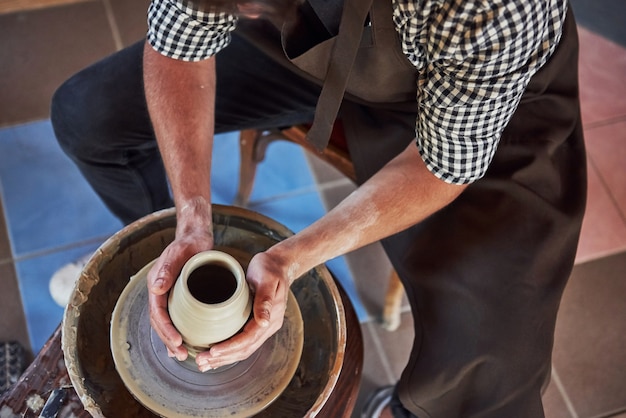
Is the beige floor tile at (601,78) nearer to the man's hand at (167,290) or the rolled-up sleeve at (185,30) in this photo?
the rolled-up sleeve at (185,30)

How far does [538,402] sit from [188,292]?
0.56m

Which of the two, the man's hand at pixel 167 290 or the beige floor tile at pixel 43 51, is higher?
the man's hand at pixel 167 290

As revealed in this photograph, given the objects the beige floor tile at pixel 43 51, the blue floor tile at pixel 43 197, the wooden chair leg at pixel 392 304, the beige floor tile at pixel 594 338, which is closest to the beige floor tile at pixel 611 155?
the beige floor tile at pixel 594 338

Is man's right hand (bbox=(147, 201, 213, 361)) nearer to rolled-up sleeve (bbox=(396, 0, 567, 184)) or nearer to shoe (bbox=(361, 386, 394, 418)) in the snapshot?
rolled-up sleeve (bbox=(396, 0, 567, 184))

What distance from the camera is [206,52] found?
0.95 meters

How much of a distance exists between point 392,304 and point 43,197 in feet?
2.90

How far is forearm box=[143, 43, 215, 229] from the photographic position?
942mm

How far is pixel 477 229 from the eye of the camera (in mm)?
960

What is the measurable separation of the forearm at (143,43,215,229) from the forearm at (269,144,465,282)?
203mm

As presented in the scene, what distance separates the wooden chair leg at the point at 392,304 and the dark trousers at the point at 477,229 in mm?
311

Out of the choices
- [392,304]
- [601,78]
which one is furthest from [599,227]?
[392,304]

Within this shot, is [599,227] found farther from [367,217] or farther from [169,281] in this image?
[169,281]

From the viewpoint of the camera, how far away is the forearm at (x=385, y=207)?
0.87 meters

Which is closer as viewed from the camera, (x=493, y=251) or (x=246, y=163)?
(x=493, y=251)
